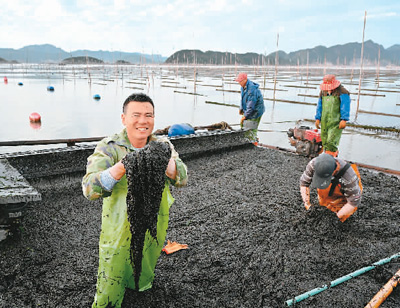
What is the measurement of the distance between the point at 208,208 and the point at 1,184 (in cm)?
216

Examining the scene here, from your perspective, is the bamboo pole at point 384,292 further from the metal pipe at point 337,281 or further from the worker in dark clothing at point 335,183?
the worker in dark clothing at point 335,183

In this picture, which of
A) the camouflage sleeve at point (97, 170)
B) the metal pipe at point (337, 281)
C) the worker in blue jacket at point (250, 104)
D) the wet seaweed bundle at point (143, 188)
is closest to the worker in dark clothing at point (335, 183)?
the metal pipe at point (337, 281)

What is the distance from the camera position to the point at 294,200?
166 inches

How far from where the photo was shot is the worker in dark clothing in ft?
10.1

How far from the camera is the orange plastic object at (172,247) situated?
295cm

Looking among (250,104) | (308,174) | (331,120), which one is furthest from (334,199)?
(250,104)

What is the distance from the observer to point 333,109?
5.13 meters

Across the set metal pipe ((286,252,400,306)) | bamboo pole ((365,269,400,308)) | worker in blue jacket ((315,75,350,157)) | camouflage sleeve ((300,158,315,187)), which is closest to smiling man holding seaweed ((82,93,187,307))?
metal pipe ((286,252,400,306))

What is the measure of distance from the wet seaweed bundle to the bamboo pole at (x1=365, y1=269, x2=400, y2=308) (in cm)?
155

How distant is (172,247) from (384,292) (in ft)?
5.60

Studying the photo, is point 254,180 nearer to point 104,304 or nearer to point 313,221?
point 313,221

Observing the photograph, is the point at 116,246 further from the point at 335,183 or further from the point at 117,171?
the point at 335,183

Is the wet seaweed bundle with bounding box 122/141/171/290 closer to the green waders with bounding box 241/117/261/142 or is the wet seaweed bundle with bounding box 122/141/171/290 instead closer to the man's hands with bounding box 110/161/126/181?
the man's hands with bounding box 110/161/126/181

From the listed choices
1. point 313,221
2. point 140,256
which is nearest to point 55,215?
point 140,256
